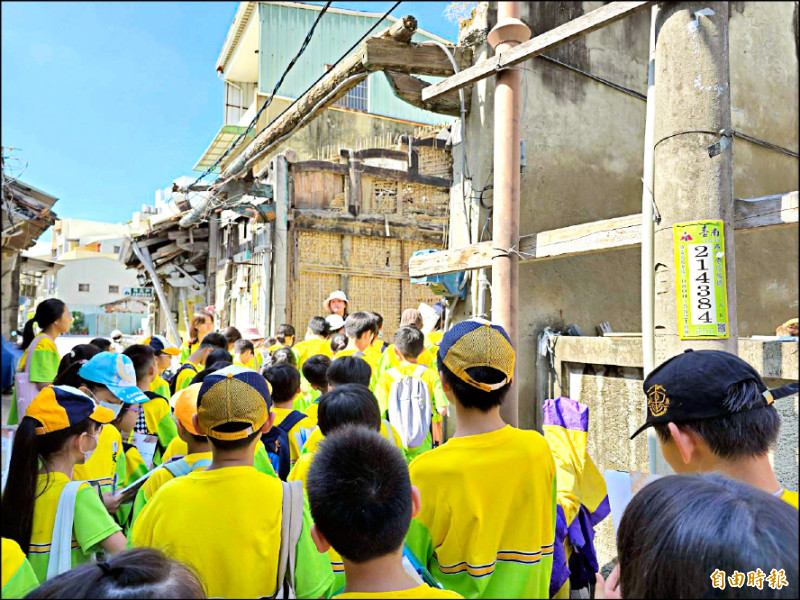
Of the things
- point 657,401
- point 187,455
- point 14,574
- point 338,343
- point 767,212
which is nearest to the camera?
point 14,574

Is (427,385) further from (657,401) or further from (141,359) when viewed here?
(657,401)

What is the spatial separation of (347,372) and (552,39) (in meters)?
2.41

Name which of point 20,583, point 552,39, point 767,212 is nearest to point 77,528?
point 20,583

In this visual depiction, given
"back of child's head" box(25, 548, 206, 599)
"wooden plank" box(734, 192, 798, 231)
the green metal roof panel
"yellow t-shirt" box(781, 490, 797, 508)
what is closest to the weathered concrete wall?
"wooden plank" box(734, 192, 798, 231)

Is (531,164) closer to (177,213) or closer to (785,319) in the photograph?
(785,319)

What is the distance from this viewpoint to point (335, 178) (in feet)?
36.0

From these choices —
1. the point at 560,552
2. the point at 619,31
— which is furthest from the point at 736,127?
the point at 560,552

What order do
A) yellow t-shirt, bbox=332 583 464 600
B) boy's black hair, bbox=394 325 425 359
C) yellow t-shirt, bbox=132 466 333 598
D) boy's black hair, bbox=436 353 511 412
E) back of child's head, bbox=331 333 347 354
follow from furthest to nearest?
back of child's head, bbox=331 333 347 354, boy's black hair, bbox=394 325 425 359, boy's black hair, bbox=436 353 511 412, yellow t-shirt, bbox=132 466 333 598, yellow t-shirt, bbox=332 583 464 600

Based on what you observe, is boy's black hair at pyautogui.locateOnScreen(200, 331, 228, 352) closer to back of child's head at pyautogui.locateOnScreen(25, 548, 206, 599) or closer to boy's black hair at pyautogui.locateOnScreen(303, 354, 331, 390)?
boy's black hair at pyautogui.locateOnScreen(303, 354, 331, 390)

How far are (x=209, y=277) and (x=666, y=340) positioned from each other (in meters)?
13.6

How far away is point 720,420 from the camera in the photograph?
154 centimetres

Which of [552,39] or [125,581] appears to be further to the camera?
[552,39]

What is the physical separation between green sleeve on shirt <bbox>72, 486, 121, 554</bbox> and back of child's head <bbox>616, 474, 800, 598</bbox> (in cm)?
178

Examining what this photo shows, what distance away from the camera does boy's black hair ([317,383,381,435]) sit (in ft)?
8.46
